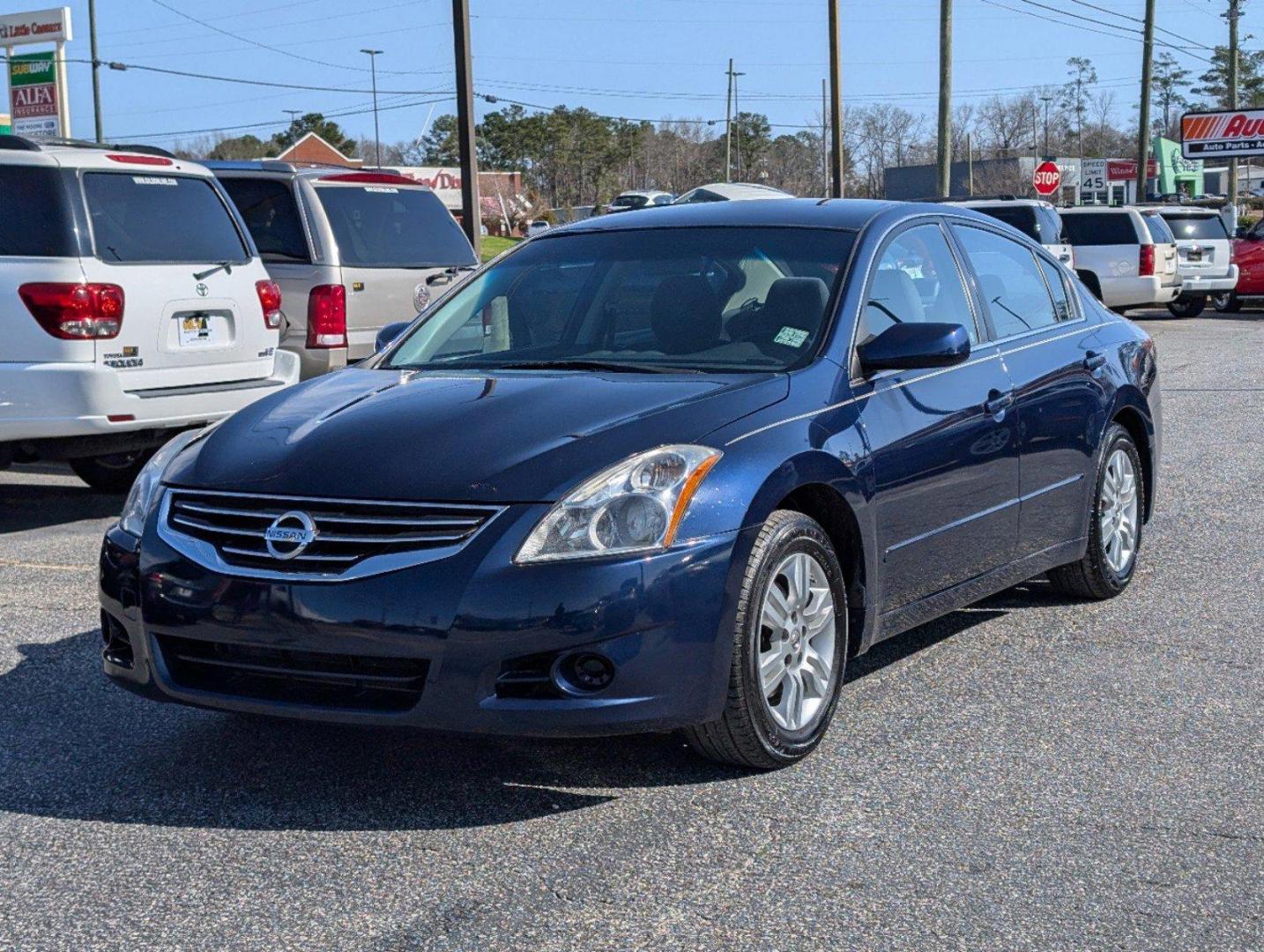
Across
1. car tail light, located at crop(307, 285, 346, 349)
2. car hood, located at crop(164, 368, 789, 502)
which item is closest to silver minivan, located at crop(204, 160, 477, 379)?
car tail light, located at crop(307, 285, 346, 349)

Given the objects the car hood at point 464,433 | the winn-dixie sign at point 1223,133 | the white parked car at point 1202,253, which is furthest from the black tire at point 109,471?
the winn-dixie sign at point 1223,133

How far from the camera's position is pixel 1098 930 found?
3467 mm

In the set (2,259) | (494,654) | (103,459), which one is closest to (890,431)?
(494,654)

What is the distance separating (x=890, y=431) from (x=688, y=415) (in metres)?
0.87

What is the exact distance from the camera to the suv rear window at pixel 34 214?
8273mm

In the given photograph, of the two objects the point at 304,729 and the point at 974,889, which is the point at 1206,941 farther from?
the point at 304,729

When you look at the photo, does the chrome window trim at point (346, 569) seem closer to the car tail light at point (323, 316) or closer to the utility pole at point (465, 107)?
the car tail light at point (323, 316)

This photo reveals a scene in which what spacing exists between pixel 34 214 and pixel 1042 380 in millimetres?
5201

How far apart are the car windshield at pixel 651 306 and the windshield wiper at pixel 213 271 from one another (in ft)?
11.7

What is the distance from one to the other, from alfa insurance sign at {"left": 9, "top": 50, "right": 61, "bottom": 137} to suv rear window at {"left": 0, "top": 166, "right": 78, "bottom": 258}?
1968 centimetres

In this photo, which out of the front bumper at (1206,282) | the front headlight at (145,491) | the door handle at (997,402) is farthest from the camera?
the front bumper at (1206,282)

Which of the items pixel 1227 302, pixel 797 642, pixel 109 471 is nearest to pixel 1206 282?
pixel 1227 302

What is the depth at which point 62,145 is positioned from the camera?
345 inches

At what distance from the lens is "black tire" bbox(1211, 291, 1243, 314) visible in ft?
94.1
